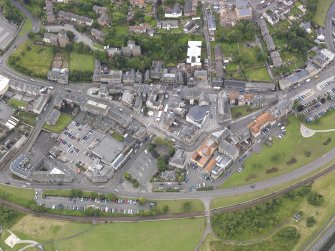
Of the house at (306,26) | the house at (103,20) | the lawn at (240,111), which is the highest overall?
the house at (306,26)

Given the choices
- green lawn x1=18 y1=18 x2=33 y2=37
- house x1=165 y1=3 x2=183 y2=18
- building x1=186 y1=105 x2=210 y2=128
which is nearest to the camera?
building x1=186 y1=105 x2=210 y2=128

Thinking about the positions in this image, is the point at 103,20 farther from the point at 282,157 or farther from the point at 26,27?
the point at 282,157

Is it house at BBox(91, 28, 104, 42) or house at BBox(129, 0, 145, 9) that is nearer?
house at BBox(91, 28, 104, 42)

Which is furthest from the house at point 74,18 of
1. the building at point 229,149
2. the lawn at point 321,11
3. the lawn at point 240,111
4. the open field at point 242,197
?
the lawn at point 321,11

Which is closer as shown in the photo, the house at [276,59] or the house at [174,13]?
the house at [276,59]

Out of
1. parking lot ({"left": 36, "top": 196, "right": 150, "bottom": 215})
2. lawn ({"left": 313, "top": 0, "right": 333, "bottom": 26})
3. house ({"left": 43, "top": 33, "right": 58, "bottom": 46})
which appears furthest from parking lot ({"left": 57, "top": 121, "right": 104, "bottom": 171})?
lawn ({"left": 313, "top": 0, "right": 333, "bottom": 26})

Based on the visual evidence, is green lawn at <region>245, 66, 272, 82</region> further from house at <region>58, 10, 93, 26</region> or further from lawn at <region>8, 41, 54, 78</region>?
lawn at <region>8, 41, 54, 78</region>

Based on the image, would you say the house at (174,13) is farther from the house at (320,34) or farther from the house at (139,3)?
the house at (320,34)
